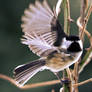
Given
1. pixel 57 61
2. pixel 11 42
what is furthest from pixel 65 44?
pixel 11 42

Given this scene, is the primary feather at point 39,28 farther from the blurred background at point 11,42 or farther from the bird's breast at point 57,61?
the blurred background at point 11,42

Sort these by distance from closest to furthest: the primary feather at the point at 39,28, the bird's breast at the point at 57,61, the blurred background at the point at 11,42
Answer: the primary feather at the point at 39,28, the bird's breast at the point at 57,61, the blurred background at the point at 11,42

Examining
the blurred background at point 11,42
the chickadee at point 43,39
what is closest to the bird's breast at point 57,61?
the chickadee at point 43,39

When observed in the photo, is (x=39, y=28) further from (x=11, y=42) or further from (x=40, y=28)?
(x=11, y=42)

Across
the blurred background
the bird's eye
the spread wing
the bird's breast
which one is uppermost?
the spread wing

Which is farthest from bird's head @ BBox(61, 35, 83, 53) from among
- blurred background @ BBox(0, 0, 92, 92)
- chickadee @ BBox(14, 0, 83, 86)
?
blurred background @ BBox(0, 0, 92, 92)

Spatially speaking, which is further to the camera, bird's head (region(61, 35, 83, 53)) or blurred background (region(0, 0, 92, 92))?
blurred background (region(0, 0, 92, 92))

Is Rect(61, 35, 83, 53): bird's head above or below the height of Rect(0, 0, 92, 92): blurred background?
above

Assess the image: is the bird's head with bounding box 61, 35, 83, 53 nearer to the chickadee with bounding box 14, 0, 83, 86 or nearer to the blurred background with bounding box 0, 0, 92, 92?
the chickadee with bounding box 14, 0, 83, 86
